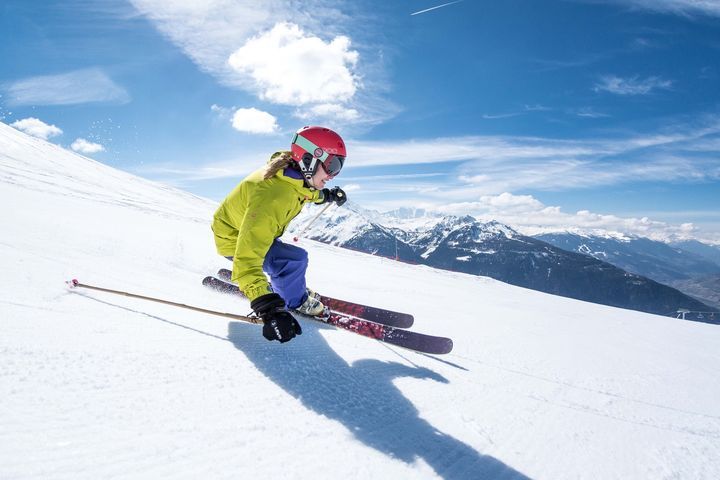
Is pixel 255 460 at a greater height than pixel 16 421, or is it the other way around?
pixel 16 421

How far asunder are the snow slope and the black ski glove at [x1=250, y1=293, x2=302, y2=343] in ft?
0.72

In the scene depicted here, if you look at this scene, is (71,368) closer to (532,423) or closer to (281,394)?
(281,394)

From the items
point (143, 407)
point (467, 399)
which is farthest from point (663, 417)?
point (143, 407)

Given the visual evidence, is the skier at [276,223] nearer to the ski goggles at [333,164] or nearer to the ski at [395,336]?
the ski goggles at [333,164]

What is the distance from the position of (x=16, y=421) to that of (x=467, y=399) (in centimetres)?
304

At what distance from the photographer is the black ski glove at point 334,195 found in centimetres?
556

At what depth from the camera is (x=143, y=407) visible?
203 cm

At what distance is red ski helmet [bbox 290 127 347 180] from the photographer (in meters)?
3.88

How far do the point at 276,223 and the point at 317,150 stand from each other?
1.05 meters

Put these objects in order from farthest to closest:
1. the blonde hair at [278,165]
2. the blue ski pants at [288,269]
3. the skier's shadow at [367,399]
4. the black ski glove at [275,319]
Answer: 1. the blue ski pants at [288,269]
2. the blonde hair at [278,165]
3. the black ski glove at [275,319]
4. the skier's shadow at [367,399]

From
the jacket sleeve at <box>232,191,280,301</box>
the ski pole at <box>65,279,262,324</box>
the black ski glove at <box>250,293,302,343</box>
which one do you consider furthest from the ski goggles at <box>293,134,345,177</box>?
the ski pole at <box>65,279,262,324</box>

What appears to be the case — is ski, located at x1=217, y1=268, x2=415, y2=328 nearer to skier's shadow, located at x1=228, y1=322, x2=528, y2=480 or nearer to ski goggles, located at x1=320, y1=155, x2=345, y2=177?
skier's shadow, located at x1=228, y1=322, x2=528, y2=480

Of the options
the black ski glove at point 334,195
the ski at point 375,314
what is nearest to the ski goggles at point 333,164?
the black ski glove at point 334,195

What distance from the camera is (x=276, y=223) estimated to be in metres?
3.37
